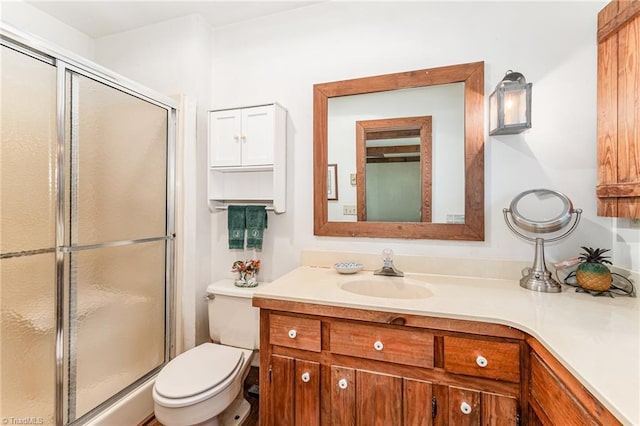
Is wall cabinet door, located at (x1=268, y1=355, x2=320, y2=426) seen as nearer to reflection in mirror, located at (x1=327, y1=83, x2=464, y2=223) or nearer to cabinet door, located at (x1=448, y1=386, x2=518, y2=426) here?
cabinet door, located at (x1=448, y1=386, x2=518, y2=426)

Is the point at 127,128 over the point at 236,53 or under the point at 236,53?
under

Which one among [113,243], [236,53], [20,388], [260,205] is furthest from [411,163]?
[20,388]

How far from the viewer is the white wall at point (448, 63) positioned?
139cm

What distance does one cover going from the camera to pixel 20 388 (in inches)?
47.6

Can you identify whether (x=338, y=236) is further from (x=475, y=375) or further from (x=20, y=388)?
(x=20, y=388)

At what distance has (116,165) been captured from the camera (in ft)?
5.23

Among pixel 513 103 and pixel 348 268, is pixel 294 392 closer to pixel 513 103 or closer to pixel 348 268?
pixel 348 268

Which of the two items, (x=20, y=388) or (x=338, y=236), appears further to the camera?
(x=338, y=236)

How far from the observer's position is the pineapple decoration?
1.20 meters

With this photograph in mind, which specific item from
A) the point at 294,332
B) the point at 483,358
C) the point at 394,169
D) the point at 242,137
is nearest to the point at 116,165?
the point at 242,137

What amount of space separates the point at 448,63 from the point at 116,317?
2.36 meters

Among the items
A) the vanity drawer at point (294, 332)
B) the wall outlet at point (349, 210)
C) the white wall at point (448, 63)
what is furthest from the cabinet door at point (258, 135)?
the vanity drawer at point (294, 332)

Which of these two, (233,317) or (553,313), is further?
(233,317)

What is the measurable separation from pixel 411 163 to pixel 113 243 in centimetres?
174
